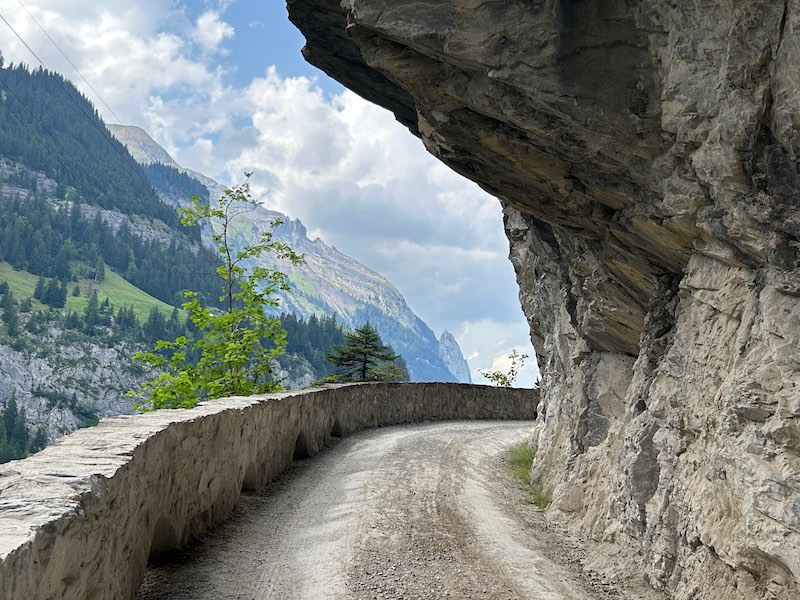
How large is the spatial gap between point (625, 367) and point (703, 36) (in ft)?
21.3

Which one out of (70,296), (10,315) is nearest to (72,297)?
(70,296)

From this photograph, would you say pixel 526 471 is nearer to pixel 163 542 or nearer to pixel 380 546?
pixel 380 546

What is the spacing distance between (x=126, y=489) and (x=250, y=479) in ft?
18.9

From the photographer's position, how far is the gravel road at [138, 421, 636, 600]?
6789mm

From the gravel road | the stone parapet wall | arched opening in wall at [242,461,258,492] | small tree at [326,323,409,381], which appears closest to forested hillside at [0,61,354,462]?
small tree at [326,323,409,381]

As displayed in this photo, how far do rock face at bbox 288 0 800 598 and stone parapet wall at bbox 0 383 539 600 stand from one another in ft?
16.1

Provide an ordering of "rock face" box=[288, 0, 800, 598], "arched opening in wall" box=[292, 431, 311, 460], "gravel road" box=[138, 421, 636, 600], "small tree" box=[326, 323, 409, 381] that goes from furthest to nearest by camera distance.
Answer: "small tree" box=[326, 323, 409, 381] → "arched opening in wall" box=[292, 431, 311, 460] → "gravel road" box=[138, 421, 636, 600] → "rock face" box=[288, 0, 800, 598]

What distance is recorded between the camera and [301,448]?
14969 mm

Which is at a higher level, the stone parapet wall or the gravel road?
the stone parapet wall

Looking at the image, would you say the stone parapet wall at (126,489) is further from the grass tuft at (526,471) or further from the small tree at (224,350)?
the small tree at (224,350)

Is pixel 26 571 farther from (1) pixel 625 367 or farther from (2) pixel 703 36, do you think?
(1) pixel 625 367

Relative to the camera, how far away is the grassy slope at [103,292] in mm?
148375

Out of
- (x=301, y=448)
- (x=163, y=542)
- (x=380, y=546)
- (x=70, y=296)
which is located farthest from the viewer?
(x=70, y=296)

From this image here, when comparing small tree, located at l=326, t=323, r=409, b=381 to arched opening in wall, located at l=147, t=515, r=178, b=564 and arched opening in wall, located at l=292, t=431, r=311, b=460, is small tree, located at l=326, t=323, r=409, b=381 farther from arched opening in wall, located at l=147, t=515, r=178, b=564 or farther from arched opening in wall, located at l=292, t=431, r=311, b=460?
arched opening in wall, located at l=147, t=515, r=178, b=564
